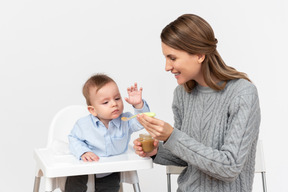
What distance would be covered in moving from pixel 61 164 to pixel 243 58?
2.20 metres

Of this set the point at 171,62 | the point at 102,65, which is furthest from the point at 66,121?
the point at 102,65

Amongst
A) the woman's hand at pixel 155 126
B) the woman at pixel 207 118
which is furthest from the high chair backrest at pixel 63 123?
the woman's hand at pixel 155 126

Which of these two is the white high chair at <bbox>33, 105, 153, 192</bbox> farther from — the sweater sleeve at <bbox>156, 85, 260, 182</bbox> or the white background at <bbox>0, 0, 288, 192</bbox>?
the white background at <bbox>0, 0, 288, 192</bbox>

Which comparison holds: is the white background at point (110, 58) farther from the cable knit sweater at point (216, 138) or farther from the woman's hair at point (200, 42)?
the woman's hair at point (200, 42)

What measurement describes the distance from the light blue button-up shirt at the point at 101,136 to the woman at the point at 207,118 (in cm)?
17

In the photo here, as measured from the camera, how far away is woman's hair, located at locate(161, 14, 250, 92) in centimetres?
209

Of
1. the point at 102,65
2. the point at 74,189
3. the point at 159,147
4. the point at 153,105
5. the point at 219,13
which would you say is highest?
the point at 219,13

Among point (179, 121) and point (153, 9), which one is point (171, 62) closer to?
point (179, 121)

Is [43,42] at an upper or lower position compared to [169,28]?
upper

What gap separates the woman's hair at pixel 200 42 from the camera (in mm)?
2088

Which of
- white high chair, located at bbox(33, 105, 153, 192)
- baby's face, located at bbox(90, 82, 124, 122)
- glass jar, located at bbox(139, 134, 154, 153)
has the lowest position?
white high chair, located at bbox(33, 105, 153, 192)

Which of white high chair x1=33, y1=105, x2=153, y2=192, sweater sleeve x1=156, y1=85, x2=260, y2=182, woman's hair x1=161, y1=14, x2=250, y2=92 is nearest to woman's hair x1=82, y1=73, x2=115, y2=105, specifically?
white high chair x1=33, y1=105, x2=153, y2=192

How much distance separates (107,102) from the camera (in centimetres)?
236

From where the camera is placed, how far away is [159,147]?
2.37 metres
